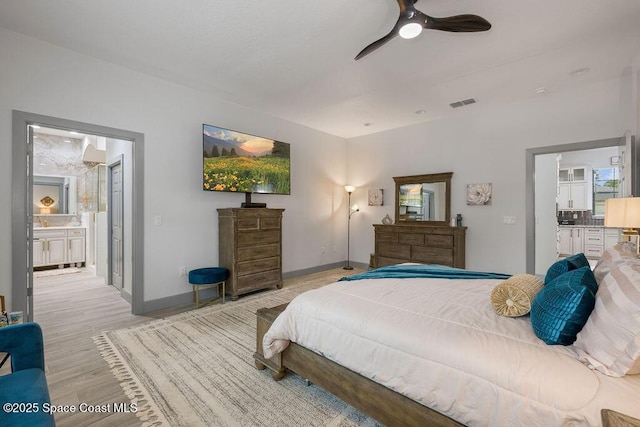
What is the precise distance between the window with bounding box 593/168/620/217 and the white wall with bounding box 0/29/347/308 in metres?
7.21

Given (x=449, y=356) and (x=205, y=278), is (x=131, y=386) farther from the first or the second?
(x=449, y=356)

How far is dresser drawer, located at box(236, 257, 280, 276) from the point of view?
4.01 meters

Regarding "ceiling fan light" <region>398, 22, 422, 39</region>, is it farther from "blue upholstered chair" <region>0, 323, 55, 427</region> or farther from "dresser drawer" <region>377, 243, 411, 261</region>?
"dresser drawer" <region>377, 243, 411, 261</region>

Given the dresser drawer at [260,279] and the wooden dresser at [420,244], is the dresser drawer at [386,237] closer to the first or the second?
the wooden dresser at [420,244]

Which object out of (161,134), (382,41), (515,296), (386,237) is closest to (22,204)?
(161,134)

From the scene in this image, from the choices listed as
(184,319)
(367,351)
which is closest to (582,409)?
(367,351)

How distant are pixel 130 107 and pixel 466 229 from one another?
200 inches

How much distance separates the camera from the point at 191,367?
230cm

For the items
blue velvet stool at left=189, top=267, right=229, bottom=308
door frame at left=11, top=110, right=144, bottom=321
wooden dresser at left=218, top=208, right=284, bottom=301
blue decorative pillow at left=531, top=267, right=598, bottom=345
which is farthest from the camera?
wooden dresser at left=218, top=208, right=284, bottom=301

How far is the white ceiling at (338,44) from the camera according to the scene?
2.33 metres

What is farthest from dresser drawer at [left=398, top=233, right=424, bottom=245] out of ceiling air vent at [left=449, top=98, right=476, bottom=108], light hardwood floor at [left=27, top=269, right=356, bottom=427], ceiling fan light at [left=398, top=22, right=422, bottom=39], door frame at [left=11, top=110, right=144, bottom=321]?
door frame at [left=11, top=110, right=144, bottom=321]

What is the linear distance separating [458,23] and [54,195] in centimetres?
857

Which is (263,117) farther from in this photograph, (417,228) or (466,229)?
(466,229)

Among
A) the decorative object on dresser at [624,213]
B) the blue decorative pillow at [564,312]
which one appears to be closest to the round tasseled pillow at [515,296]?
the blue decorative pillow at [564,312]
